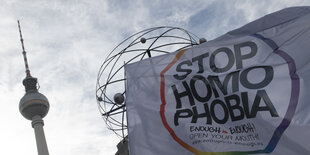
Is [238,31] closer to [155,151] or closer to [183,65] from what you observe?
[183,65]

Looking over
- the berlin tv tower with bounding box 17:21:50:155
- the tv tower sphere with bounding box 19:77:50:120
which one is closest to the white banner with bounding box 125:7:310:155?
the berlin tv tower with bounding box 17:21:50:155

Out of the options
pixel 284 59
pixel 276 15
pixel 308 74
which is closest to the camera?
pixel 308 74

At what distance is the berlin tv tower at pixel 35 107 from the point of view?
263 ft

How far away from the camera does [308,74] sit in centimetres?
772

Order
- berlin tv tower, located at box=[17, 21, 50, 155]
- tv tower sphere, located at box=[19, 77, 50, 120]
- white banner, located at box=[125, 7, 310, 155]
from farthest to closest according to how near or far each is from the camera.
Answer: berlin tv tower, located at box=[17, 21, 50, 155], tv tower sphere, located at box=[19, 77, 50, 120], white banner, located at box=[125, 7, 310, 155]

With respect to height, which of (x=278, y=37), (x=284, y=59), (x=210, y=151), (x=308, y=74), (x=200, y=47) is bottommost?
(x=210, y=151)

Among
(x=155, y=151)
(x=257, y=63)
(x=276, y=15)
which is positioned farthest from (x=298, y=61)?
(x=155, y=151)

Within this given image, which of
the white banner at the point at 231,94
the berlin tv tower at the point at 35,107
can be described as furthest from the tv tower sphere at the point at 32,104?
the white banner at the point at 231,94

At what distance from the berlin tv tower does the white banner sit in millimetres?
73131

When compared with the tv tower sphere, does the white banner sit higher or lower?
lower

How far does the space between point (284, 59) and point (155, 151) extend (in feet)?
10.8

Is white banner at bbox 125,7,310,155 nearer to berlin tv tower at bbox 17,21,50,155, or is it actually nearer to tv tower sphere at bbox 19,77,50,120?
berlin tv tower at bbox 17,21,50,155

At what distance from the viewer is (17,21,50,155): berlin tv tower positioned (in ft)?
263

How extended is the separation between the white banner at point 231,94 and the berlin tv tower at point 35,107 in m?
73.1
